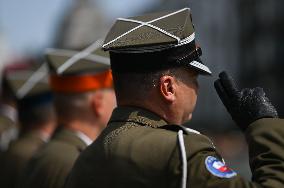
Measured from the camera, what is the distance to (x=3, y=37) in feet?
165

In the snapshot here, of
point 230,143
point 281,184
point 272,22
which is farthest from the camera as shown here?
point 272,22

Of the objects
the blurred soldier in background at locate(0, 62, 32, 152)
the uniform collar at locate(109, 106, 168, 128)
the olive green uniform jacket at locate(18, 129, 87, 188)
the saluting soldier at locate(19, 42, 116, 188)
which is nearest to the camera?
the uniform collar at locate(109, 106, 168, 128)

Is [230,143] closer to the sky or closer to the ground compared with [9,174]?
closer to the ground

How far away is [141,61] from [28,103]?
335 cm

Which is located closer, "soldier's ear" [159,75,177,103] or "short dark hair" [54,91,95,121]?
"soldier's ear" [159,75,177,103]

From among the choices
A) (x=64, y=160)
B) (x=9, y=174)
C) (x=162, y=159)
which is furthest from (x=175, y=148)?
(x=9, y=174)

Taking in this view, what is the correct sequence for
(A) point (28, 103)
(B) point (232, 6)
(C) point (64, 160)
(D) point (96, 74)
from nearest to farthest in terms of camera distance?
1. (C) point (64, 160)
2. (D) point (96, 74)
3. (A) point (28, 103)
4. (B) point (232, 6)

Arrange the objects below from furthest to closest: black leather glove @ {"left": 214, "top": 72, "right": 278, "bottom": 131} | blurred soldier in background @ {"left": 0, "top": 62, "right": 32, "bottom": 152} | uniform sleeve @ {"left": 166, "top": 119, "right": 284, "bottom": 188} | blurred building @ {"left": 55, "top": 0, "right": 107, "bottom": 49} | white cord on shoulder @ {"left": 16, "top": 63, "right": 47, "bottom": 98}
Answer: blurred building @ {"left": 55, "top": 0, "right": 107, "bottom": 49} → blurred soldier in background @ {"left": 0, "top": 62, "right": 32, "bottom": 152} → white cord on shoulder @ {"left": 16, "top": 63, "right": 47, "bottom": 98} → black leather glove @ {"left": 214, "top": 72, "right": 278, "bottom": 131} → uniform sleeve @ {"left": 166, "top": 119, "right": 284, "bottom": 188}

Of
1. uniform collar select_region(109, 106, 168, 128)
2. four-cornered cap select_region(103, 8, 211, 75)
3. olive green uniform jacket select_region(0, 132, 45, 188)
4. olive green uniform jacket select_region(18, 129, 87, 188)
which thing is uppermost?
four-cornered cap select_region(103, 8, 211, 75)

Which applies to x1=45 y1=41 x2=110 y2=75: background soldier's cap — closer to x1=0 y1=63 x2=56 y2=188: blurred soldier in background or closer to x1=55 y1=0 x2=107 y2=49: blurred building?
x1=0 y1=63 x2=56 y2=188: blurred soldier in background

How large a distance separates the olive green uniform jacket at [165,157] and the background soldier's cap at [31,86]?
3.21 metres

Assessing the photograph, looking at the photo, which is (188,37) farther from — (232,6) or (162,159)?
(232,6)

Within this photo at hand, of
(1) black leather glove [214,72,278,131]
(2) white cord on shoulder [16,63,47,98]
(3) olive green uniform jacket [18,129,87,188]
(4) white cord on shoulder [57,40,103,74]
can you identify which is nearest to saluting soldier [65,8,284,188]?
(1) black leather glove [214,72,278,131]

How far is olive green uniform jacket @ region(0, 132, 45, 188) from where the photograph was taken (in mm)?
5972
